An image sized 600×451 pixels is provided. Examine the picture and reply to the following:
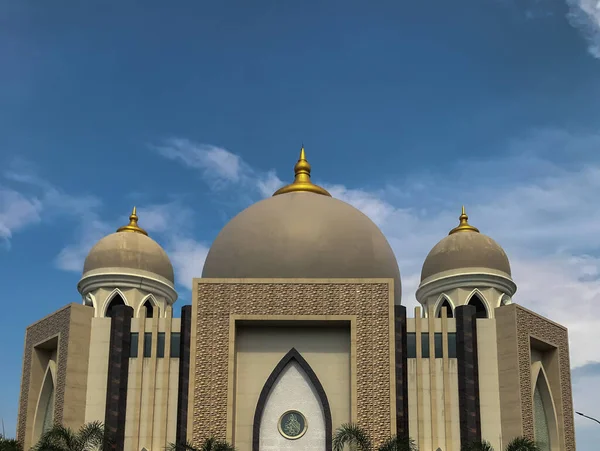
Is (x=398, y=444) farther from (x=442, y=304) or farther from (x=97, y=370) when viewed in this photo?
(x=97, y=370)

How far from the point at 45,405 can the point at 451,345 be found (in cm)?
1316

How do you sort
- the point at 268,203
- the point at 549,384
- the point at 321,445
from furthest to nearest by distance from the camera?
1. the point at 268,203
2. the point at 549,384
3. the point at 321,445

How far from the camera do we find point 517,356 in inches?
1143

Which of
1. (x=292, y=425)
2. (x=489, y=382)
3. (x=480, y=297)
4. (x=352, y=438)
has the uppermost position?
(x=480, y=297)

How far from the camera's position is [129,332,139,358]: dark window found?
29.8 m

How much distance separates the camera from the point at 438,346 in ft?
98.1

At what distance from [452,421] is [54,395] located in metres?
12.2

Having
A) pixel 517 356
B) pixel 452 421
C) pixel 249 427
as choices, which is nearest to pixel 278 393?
pixel 249 427

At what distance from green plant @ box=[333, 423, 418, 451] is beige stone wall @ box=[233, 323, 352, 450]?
84 centimetres

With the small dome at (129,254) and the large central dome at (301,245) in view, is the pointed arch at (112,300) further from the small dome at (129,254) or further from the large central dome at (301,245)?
the large central dome at (301,245)

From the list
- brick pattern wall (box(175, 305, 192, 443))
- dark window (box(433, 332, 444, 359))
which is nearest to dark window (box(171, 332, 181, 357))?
brick pattern wall (box(175, 305, 192, 443))

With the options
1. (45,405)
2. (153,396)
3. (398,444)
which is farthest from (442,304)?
(45,405)

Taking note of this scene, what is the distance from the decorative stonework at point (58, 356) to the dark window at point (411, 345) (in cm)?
1047

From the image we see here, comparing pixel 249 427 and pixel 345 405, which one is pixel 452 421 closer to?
pixel 345 405
